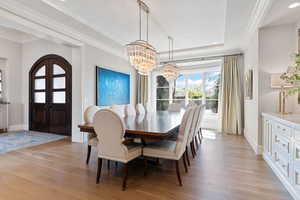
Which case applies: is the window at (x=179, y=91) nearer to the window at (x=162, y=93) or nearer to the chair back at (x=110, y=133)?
the window at (x=162, y=93)

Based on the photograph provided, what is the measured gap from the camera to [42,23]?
3.09m

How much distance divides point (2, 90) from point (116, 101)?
3701 millimetres

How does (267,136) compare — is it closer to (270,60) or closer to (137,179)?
(270,60)

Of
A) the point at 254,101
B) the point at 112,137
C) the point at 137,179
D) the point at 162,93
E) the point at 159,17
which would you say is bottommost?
the point at 137,179

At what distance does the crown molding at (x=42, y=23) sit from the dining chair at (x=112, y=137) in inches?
98.0

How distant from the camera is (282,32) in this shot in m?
2.94

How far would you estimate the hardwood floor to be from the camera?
181cm

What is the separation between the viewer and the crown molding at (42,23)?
2.61 meters

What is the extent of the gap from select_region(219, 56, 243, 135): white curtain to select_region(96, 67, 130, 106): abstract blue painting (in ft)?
11.1

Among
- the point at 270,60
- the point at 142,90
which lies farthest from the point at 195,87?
the point at 270,60

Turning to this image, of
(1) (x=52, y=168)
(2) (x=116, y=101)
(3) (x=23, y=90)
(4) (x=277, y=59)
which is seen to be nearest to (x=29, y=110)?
(3) (x=23, y=90)

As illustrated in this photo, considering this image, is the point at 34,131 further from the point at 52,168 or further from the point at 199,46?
the point at 199,46

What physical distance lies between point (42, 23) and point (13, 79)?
3.42 m

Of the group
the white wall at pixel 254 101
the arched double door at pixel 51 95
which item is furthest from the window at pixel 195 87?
the arched double door at pixel 51 95
